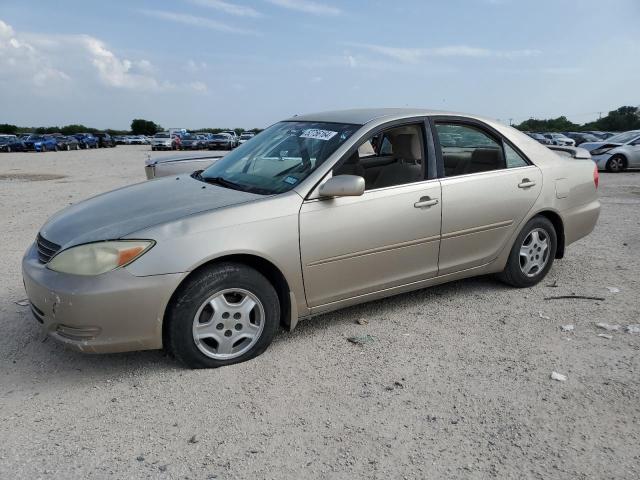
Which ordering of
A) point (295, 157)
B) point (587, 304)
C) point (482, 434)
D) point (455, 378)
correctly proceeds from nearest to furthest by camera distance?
point (482, 434), point (455, 378), point (295, 157), point (587, 304)

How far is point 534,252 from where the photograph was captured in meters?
4.91

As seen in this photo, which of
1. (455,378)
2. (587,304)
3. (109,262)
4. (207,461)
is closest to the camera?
(207,461)

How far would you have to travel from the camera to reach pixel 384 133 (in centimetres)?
429

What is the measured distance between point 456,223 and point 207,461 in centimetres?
257

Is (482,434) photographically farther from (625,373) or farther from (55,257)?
(55,257)

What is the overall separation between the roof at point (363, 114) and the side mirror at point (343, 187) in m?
0.68

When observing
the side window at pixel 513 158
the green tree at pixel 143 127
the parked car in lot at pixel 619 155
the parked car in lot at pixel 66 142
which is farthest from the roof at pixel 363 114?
the green tree at pixel 143 127

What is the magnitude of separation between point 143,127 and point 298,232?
83.4m

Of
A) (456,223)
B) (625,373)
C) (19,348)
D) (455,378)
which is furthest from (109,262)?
(625,373)

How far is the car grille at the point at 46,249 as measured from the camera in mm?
3383

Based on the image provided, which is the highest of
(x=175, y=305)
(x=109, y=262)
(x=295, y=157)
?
(x=295, y=157)

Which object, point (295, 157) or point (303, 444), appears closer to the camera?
point (303, 444)

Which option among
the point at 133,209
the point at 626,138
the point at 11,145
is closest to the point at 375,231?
the point at 133,209

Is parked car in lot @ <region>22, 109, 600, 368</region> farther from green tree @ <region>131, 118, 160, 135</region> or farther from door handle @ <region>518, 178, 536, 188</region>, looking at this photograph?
green tree @ <region>131, 118, 160, 135</region>
